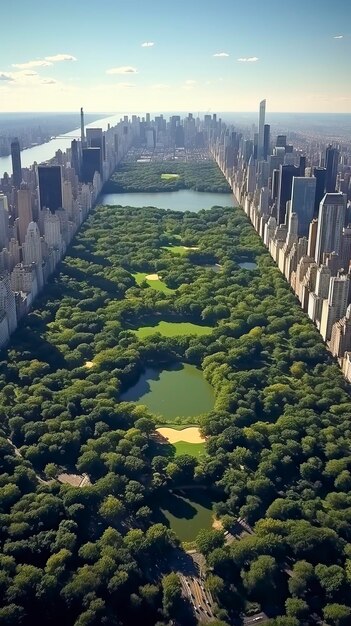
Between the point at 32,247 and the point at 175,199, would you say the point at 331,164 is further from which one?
the point at 32,247

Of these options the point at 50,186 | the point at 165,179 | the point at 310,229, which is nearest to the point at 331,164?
the point at 165,179

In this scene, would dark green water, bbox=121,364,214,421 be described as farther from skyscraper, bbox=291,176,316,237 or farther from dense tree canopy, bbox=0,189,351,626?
skyscraper, bbox=291,176,316,237

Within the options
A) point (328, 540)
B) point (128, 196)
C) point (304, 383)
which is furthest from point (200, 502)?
point (128, 196)

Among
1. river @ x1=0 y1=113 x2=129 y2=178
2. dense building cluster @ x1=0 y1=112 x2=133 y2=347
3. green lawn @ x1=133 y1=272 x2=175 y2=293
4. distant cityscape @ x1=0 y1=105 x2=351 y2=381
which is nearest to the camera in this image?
distant cityscape @ x1=0 y1=105 x2=351 y2=381

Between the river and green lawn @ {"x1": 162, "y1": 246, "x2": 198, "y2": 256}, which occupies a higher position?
the river

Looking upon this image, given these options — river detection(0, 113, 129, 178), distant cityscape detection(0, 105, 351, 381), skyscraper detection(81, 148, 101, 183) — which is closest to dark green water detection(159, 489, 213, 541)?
distant cityscape detection(0, 105, 351, 381)

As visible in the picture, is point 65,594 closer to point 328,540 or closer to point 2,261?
point 328,540
